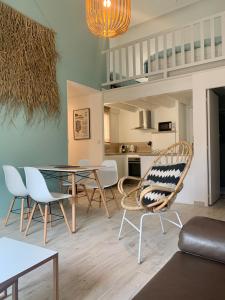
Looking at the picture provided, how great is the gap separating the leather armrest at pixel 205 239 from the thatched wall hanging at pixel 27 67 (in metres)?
3.00

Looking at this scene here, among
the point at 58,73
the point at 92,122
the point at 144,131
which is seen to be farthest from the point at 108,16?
the point at 144,131

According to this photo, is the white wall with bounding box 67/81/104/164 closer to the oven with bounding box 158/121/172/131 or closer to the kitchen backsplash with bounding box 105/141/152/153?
the kitchen backsplash with bounding box 105/141/152/153

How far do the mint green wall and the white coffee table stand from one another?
7.11 feet

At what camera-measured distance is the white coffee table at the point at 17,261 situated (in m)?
1.11

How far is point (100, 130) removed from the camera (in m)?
5.33

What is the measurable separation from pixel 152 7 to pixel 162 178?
16.8ft

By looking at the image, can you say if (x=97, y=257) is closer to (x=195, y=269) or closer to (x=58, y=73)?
(x=195, y=269)

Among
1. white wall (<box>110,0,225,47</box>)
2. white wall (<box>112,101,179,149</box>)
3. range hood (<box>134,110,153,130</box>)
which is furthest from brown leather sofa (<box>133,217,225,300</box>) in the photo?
white wall (<box>110,0,225,47</box>)

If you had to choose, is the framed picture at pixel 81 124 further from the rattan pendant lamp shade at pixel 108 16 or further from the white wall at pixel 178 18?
the rattan pendant lamp shade at pixel 108 16

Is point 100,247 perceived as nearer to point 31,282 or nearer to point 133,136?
point 31,282

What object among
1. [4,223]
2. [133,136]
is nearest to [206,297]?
[4,223]

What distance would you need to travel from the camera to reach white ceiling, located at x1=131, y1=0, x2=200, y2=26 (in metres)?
5.75

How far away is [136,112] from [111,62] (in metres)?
2.03

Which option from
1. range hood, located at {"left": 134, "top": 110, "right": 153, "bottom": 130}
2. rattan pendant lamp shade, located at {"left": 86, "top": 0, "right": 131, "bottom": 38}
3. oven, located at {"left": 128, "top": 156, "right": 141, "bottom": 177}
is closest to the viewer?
rattan pendant lamp shade, located at {"left": 86, "top": 0, "right": 131, "bottom": 38}
